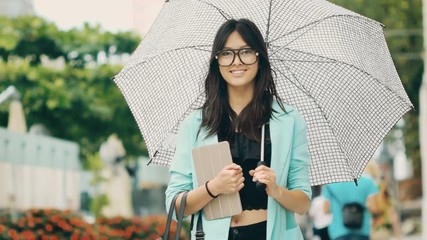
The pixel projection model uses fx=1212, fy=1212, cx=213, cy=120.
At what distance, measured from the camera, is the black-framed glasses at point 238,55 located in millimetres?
4570

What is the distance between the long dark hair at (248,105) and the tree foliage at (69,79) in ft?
66.8

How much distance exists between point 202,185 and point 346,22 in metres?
1.62

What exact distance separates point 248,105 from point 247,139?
0.16 meters

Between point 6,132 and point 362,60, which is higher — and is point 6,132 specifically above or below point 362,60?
above

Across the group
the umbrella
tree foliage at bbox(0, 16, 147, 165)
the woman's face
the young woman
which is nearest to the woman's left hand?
the young woman

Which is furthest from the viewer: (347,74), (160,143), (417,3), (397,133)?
(397,133)

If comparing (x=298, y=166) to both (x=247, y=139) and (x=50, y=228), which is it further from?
(x=50, y=228)

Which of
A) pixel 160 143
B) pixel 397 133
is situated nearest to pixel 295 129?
pixel 160 143

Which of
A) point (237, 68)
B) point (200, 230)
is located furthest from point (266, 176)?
point (237, 68)

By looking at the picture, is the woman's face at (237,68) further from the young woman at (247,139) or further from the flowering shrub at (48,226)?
the flowering shrub at (48,226)

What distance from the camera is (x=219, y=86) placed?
468 cm

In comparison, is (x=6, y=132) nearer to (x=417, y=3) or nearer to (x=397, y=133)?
(x=417, y=3)

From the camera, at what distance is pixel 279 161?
4488 mm

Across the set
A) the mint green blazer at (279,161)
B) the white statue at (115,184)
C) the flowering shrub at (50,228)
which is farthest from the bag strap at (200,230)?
the white statue at (115,184)
